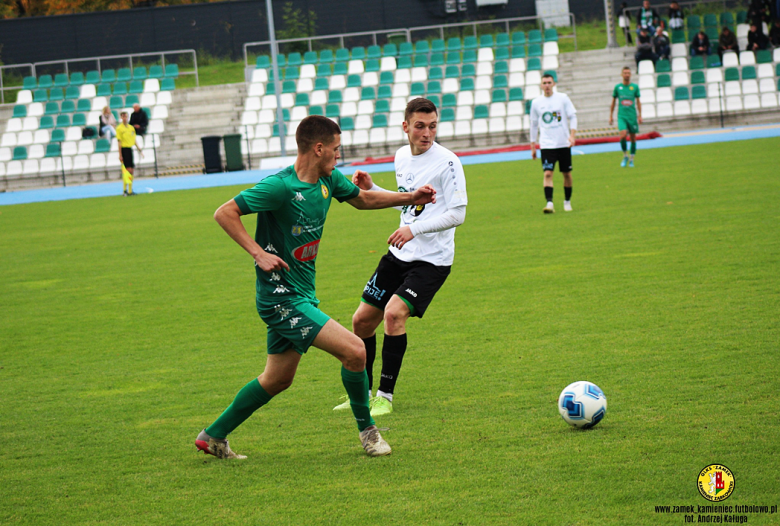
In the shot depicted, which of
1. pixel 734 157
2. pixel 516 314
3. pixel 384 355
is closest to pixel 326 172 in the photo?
pixel 384 355

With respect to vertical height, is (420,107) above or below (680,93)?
below

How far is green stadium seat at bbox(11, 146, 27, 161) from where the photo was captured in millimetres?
31422

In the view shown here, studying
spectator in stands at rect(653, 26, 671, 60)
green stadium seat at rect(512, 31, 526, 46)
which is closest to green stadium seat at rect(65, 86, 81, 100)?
green stadium seat at rect(512, 31, 526, 46)

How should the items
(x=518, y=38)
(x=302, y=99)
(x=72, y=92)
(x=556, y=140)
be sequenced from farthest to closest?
(x=72, y=92), (x=518, y=38), (x=302, y=99), (x=556, y=140)

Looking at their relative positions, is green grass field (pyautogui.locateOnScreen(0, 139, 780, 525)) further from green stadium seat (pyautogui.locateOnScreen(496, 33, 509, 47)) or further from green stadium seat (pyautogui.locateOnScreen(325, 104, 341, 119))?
green stadium seat (pyautogui.locateOnScreen(496, 33, 509, 47))

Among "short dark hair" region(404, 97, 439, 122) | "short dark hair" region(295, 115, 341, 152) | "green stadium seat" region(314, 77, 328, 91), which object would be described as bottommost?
"short dark hair" region(295, 115, 341, 152)

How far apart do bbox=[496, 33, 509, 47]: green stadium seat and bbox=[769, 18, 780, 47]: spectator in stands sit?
1071cm

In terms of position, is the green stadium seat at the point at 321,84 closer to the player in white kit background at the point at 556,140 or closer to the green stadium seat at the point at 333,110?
the green stadium seat at the point at 333,110

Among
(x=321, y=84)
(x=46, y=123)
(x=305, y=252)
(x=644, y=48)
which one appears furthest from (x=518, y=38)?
(x=305, y=252)

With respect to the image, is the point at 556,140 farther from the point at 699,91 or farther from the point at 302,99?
the point at 302,99

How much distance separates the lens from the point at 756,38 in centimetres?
3147

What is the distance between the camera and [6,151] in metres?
32.0

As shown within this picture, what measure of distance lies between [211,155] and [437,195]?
25596mm

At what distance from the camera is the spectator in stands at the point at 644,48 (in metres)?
31.6
